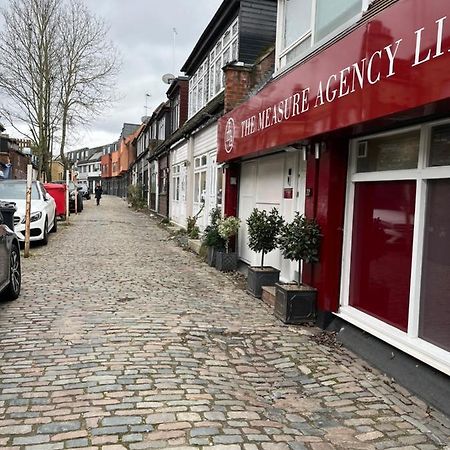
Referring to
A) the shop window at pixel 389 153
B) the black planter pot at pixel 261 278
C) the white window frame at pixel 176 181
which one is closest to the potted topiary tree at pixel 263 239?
the black planter pot at pixel 261 278

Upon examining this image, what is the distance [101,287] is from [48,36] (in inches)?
873

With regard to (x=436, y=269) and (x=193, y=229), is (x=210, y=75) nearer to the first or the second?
(x=193, y=229)

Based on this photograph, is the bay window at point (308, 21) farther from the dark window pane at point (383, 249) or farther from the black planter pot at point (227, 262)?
the black planter pot at point (227, 262)

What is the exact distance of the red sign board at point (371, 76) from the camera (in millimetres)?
3246

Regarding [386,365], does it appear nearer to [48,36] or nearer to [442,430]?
[442,430]

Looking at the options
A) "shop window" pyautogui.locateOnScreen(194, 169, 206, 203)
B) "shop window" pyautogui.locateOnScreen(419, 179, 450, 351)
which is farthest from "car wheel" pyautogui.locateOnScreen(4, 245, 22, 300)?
"shop window" pyautogui.locateOnScreen(194, 169, 206, 203)

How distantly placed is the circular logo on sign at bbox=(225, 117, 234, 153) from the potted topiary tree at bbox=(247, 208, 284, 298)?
2.24 meters

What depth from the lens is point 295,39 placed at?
24.3 feet

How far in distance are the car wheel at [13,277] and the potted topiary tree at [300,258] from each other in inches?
147

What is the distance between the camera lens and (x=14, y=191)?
1275cm

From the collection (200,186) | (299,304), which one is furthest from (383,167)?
(200,186)

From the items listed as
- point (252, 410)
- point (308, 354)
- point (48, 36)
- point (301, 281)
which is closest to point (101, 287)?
point (301, 281)

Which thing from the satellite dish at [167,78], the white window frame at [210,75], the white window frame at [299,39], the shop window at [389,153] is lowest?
the shop window at [389,153]

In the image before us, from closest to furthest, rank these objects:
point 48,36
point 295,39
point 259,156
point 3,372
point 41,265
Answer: point 3,372, point 295,39, point 259,156, point 41,265, point 48,36
